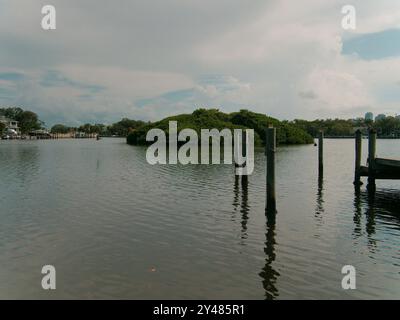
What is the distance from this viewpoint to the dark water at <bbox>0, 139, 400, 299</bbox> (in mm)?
9102

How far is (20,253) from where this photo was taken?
11414 mm

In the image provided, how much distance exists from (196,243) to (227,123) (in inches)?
4042

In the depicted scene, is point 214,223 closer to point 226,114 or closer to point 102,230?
point 102,230

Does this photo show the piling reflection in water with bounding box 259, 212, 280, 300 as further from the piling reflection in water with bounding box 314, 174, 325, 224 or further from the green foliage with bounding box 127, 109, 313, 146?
the green foliage with bounding box 127, 109, 313, 146

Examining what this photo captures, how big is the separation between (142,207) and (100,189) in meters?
6.64

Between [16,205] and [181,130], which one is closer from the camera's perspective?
[16,205]

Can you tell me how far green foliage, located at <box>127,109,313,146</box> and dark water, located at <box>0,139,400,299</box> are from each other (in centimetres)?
9005

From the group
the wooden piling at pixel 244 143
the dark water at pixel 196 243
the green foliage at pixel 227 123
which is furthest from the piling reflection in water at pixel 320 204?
the green foliage at pixel 227 123

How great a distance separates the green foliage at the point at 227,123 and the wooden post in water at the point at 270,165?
307ft

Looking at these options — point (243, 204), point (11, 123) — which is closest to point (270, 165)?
point (243, 204)

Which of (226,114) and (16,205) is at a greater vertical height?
(226,114)
